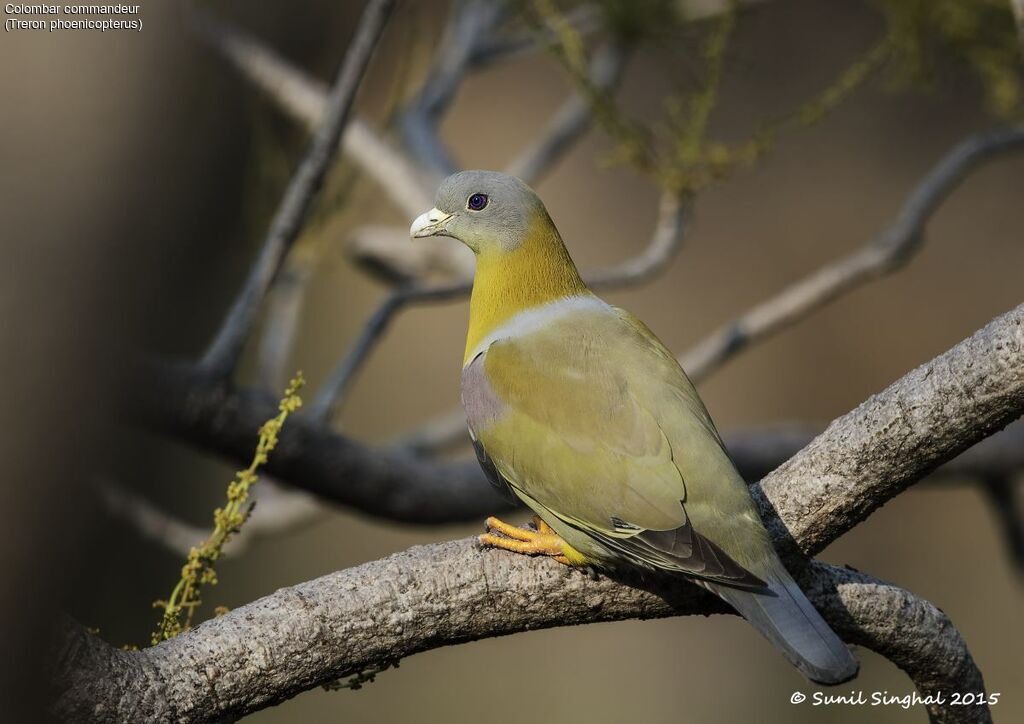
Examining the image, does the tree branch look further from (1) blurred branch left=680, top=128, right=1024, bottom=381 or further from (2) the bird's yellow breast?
(1) blurred branch left=680, top=128, right=1024, bottom=381

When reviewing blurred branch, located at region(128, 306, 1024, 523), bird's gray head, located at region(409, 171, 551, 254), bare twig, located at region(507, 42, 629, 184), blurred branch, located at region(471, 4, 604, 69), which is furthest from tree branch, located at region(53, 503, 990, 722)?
blurred branch, located at region(471, 4, 604, 69)

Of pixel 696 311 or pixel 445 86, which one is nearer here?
pixel 445 86

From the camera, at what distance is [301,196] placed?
292 cm

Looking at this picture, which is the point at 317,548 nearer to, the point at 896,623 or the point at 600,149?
the point at 600,149

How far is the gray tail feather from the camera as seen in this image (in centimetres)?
193

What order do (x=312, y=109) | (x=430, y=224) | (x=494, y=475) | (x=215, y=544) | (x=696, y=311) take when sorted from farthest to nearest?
(x=696, y=311) < (x=312, y=109) < (x=430, y=224) < (x=494, y=475) < (x=215, y=544)

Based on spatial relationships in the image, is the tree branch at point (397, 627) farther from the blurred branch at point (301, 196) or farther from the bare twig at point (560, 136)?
the bare twig at point (560, 136)

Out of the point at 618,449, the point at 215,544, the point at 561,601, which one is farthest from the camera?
the point at 618,449

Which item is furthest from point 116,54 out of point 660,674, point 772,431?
point 660,674

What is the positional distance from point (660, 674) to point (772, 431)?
2618 mm

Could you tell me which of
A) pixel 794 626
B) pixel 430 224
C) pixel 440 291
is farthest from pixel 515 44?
pixel 794 626

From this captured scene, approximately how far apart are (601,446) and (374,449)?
4.04ft

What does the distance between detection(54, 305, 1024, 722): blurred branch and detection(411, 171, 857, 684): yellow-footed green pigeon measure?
0.09 meters

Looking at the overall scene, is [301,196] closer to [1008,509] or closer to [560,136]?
[560,136]
